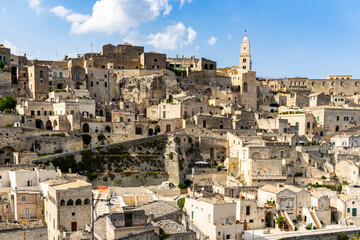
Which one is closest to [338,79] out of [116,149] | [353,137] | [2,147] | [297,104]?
[297,104]

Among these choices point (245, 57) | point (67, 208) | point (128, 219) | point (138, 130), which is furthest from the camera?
point (245, 57)

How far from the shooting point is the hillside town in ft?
103

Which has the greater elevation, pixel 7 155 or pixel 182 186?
pixel 7 155

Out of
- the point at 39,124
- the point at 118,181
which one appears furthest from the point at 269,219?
the point at 39,124

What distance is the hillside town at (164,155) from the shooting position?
3145cm

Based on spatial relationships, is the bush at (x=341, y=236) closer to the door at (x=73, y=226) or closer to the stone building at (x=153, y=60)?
the door at (x=73, y=226)

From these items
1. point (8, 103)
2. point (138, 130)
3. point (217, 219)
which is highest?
point (8, 103)

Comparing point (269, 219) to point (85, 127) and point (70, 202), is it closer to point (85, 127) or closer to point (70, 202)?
point (70, 202)

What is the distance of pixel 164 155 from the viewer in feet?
161

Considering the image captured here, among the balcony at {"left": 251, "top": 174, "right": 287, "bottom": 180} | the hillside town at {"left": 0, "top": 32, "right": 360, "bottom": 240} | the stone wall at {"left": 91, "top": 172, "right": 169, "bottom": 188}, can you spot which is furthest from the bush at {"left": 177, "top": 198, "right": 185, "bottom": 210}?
the balcony at {"left": 251, "top": 174, "right": 287, "bottom": 180}

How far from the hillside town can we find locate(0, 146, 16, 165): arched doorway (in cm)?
11

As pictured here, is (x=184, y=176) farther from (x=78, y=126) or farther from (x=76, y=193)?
(x=76, y=193)

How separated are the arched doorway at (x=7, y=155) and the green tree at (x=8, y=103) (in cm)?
938

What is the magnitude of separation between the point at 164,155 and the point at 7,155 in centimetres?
1840
